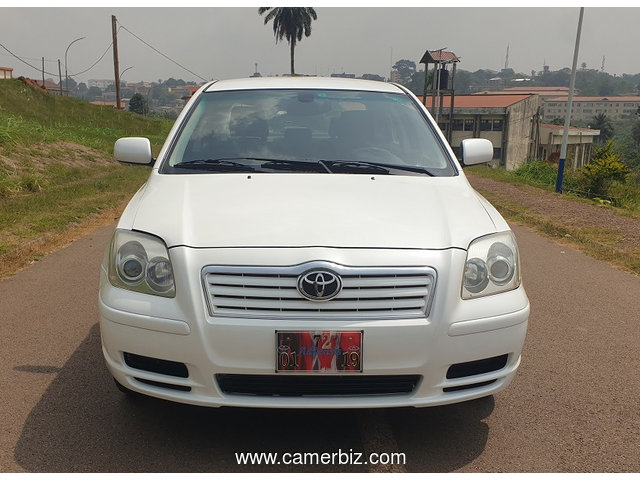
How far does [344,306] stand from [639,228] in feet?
26.7

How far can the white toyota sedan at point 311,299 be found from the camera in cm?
246

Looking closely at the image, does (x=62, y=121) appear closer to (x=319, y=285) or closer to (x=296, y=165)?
(x=296, y=165)

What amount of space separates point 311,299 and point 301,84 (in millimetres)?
2299

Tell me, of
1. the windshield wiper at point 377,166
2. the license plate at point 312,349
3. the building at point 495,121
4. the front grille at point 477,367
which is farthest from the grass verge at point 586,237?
the building at point 495,121

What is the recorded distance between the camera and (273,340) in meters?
2.43

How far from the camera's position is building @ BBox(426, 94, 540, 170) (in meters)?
47.9

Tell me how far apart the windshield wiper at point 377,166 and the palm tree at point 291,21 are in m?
57.8

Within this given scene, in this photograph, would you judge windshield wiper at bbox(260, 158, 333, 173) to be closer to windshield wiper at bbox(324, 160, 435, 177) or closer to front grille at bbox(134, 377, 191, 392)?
windshield wiper at bbox(324, 160, 435, 177)

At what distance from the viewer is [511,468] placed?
8.75 feet

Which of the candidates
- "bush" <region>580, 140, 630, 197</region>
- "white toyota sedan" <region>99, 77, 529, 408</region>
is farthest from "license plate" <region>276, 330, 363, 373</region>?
"bush" <region>580, 140, 630, 197</region>

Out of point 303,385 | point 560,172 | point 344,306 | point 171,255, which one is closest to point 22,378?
point 171,255

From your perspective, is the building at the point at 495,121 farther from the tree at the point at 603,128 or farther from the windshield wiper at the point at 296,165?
the windshield wiper at the point at 296,165

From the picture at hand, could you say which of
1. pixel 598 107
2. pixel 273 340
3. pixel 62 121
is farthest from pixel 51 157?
pixel 598 107

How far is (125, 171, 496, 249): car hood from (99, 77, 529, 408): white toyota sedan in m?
0.01
